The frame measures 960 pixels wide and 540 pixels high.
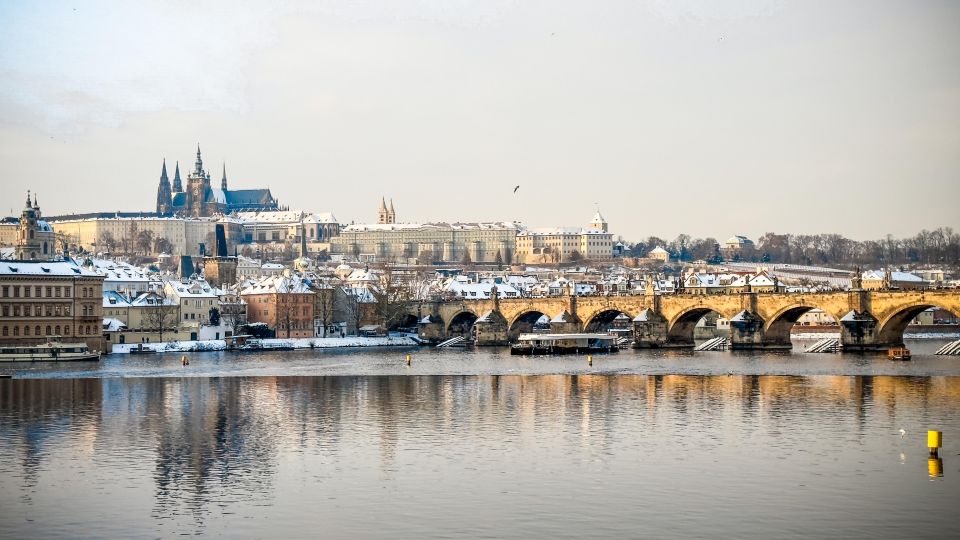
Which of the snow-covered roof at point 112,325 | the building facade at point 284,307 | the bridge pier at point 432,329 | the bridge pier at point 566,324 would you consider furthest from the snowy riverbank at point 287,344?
the bridge pier at point 566,324

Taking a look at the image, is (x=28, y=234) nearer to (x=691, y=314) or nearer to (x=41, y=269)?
(x=41, y=269)

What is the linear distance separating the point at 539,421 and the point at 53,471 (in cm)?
1594

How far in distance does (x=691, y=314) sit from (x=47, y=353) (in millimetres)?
47182

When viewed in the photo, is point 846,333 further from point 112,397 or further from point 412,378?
point 112,397

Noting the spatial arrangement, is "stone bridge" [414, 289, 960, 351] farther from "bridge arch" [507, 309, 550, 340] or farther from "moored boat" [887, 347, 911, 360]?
"moored boat" [887, 347, 911, 360]

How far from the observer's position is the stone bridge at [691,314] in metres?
81.4

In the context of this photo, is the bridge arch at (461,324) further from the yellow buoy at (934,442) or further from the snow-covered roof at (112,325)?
the yellow buoy at (934,442)

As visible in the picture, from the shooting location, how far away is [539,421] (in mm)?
41406

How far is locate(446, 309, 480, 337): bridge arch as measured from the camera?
122m

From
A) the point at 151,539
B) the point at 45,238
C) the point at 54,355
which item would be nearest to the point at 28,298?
the point at 54,355

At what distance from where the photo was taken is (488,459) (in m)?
32.8

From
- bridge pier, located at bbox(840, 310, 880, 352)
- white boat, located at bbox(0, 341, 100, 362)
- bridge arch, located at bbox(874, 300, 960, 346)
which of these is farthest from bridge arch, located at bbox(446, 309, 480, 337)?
bridge arch, located at bbox(874, 300, 960, 346)

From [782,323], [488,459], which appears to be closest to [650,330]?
[782,323]

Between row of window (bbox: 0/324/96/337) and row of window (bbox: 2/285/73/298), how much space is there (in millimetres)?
2196
